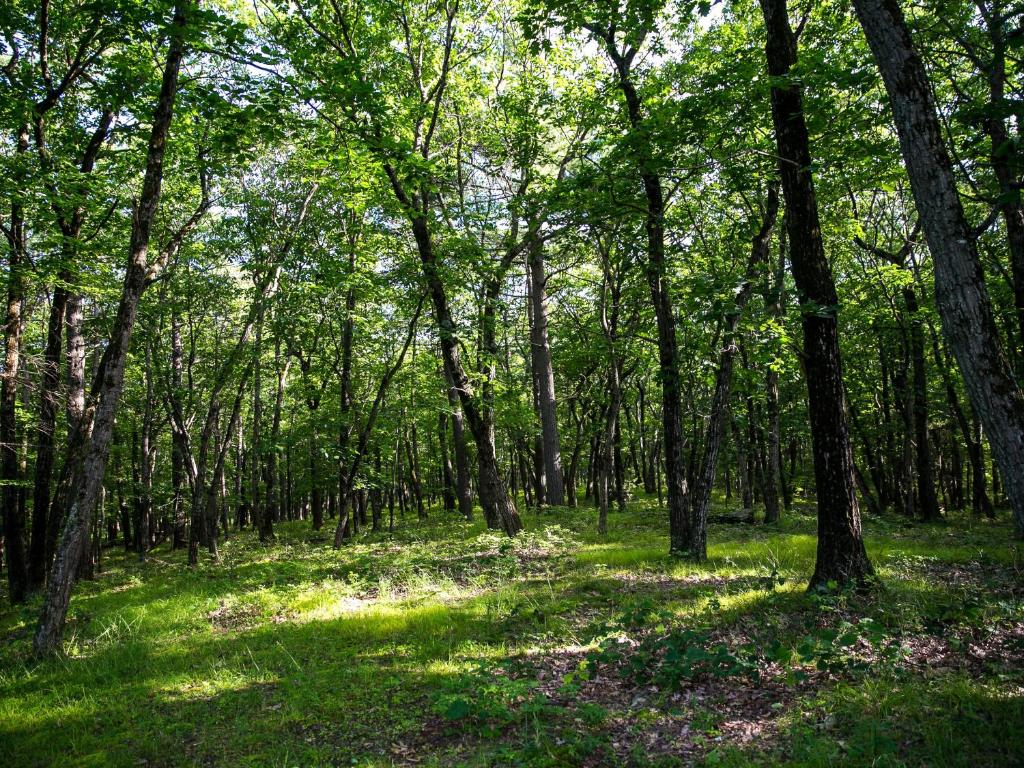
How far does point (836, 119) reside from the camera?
340 inches

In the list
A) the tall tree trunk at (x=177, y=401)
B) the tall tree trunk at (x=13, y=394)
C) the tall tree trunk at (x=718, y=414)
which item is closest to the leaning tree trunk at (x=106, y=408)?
the tall tree trunk at (x=13, y=394)

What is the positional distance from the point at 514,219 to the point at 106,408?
13499 millimetres

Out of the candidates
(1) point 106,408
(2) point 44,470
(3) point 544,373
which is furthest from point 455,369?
(2) point 44,470

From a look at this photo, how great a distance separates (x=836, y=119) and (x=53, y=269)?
47.0ft

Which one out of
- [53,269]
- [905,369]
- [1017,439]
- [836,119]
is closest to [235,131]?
[53,269]

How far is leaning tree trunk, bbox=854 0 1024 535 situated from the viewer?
434 centimetres

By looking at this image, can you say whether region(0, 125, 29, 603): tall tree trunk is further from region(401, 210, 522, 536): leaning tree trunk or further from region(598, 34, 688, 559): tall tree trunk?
region(598, 34, 688, 559): tall tree trunk

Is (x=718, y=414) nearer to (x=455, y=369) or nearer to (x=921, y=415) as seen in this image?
(x=455, y=369)

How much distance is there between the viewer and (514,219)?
18.4m

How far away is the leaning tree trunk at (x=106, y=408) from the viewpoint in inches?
291

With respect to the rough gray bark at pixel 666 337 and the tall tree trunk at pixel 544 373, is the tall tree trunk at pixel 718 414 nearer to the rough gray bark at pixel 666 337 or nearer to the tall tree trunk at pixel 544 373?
the rough gray bark at pixel 666 337

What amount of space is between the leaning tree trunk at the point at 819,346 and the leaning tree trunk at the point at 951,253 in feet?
6.81

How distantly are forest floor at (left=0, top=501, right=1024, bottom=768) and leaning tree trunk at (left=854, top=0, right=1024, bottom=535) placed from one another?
1.91 m

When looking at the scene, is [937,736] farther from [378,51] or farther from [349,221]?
[349,221]
